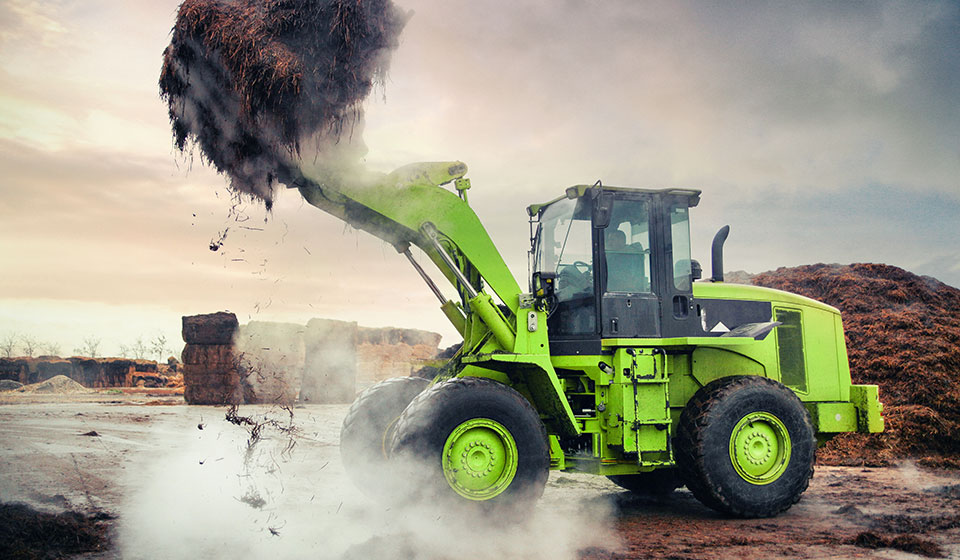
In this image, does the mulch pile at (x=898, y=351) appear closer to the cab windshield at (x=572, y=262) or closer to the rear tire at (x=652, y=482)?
the rear tire at (x=652, y=482)

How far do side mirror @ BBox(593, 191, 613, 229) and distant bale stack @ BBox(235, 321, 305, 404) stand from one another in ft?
64.2

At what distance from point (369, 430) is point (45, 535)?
10.0 ft

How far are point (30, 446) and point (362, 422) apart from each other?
8.21 metres

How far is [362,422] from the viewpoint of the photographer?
7.83 meters

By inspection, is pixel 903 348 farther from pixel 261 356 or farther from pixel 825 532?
pixel 261 356

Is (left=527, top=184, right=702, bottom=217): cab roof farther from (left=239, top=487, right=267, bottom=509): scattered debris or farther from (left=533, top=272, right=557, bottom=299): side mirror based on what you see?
(left=239, top=487, right=267, bottom=509): scattered debris

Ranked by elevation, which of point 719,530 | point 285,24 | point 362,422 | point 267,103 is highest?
point 285,24

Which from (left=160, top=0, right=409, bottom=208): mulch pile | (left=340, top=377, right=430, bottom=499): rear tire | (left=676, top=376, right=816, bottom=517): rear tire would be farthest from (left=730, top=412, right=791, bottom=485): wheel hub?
(left=160, top=0, right=409, bottom=208): mulch pile

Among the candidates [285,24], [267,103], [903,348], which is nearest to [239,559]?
[267,103]

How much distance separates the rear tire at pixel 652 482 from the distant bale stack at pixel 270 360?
1769cm

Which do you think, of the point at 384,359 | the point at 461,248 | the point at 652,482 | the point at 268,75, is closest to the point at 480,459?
the point at 461,248

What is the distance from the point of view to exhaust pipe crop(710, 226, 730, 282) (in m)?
8.22

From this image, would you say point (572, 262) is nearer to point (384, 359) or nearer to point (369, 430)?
point (369, 430)

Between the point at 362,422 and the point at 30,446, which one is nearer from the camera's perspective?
the point at 362,422
